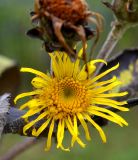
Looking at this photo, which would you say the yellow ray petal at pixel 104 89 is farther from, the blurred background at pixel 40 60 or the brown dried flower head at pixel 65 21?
the blurred background at pixel 40 60

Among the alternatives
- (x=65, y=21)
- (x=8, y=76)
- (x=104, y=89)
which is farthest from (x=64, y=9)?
(x=8, y=76)

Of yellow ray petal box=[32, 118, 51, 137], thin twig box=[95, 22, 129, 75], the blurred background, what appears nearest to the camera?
yellow ray petal box=[32, 118, 51, 137]

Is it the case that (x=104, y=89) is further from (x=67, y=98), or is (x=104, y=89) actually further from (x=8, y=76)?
(x=8, y=76)

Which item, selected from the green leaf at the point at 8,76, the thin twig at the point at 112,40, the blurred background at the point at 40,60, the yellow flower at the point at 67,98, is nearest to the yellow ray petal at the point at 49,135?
the yellow flower at the point at 67,98

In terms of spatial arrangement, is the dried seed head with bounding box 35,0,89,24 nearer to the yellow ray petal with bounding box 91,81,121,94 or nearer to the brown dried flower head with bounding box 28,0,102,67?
the brown dried flower head with bounding box 28,0,102,67

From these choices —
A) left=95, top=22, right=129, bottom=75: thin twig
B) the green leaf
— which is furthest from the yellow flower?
the green leaf

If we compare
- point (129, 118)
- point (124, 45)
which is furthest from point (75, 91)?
point (129, 118)
